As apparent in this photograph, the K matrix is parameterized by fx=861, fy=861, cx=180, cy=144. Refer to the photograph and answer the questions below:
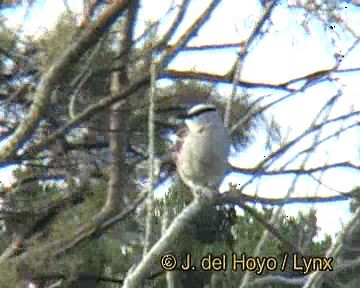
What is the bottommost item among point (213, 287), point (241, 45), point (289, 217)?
point (213, 287)

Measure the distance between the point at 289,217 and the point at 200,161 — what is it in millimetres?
232

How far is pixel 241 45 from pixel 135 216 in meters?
0.53

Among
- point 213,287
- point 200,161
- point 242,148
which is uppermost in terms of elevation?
point 242,148

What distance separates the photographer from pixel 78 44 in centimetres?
220

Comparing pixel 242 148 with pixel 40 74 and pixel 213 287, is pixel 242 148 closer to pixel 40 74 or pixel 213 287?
pixel 40 74

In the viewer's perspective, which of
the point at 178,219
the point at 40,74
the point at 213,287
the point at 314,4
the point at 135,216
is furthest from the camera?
the point at 40,74

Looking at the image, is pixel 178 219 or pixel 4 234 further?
pixel 4 234

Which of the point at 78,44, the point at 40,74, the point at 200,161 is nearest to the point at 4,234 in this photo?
the point at 40,74

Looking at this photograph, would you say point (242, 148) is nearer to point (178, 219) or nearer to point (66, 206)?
point (66, 206)

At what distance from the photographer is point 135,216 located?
2.27 meters

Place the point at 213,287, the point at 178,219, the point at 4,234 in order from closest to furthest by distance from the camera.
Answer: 1. the point at 178,219
2. the point at 213,287
3. the point at 4,234

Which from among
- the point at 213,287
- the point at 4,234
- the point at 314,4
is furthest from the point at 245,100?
the point at 213,287

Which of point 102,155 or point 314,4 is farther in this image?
point 102,155

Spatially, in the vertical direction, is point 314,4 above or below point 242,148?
above
